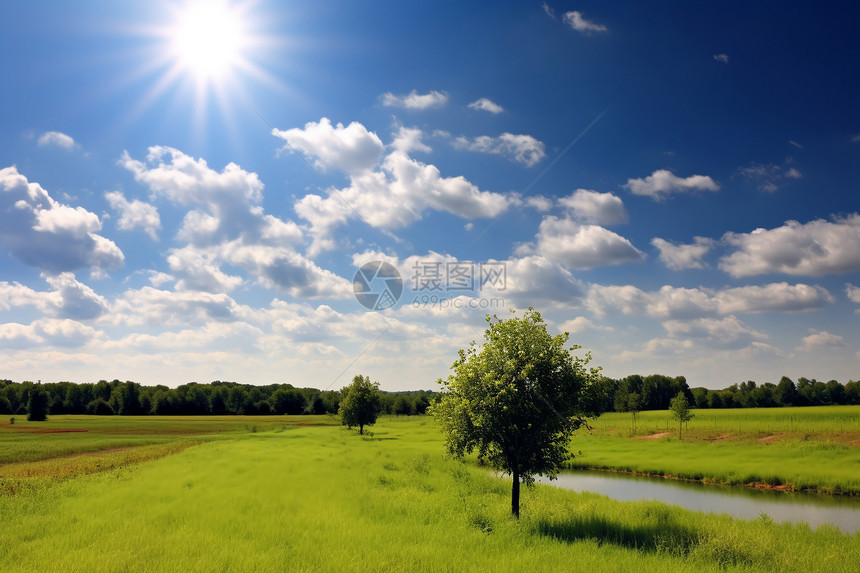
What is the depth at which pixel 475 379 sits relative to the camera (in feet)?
75.0

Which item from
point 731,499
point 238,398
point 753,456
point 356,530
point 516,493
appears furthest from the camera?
point 238,398

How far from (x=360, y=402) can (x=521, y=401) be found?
2482 inches

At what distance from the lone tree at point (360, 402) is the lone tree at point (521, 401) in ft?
197

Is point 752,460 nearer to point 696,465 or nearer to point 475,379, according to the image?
point 696,465

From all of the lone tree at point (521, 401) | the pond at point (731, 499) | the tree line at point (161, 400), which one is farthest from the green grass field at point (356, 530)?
the tree line at point (161, 400)

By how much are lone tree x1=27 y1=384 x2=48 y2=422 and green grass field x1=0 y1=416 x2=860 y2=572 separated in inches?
4768

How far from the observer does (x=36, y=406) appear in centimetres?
12312

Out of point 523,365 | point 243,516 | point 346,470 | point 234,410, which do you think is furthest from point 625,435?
point 234,410

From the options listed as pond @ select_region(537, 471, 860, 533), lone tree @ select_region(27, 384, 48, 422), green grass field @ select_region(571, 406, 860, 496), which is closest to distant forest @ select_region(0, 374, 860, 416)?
lone tree @ select_region(27, 384, 48, 422)

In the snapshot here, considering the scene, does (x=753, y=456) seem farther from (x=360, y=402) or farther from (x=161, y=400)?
(x=161, y=400)

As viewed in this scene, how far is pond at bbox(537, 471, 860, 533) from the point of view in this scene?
27938mm

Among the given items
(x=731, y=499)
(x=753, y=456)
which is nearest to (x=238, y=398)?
(x=753, y=456)

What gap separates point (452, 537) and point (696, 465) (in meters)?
37.5

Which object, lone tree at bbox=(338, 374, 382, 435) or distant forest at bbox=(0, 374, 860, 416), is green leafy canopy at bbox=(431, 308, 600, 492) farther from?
distant forest at bbox=(0, 374, 860, 416)
